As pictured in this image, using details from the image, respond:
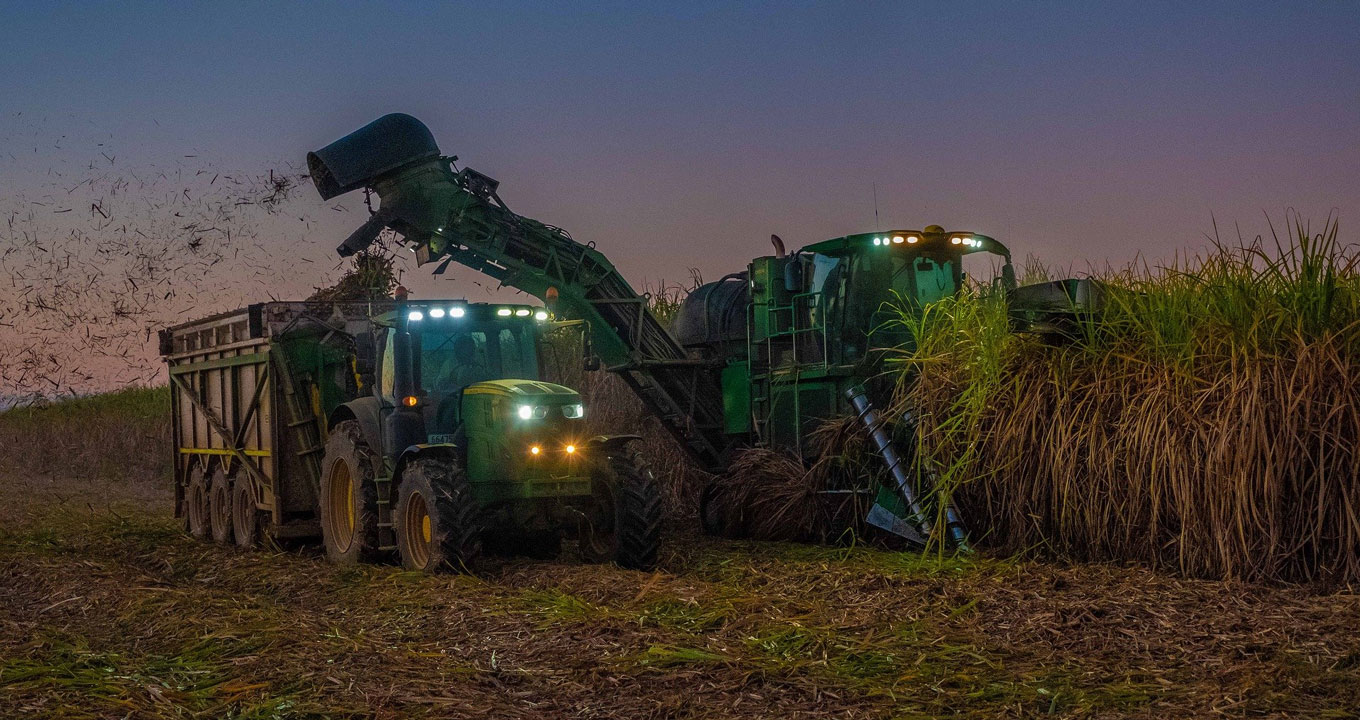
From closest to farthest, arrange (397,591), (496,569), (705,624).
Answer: (705,624)
(397,591)
(496,569)

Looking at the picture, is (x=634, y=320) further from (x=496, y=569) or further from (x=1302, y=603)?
(x=1302, y=603)

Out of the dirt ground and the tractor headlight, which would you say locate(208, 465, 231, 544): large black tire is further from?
the tractor headlight

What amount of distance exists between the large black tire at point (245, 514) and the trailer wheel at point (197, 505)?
1.04m

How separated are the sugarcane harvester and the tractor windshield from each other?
1662 mm

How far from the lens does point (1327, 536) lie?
787 centimetres

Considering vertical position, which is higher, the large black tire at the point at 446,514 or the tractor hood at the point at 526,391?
the tractor hood at the point at 526,391

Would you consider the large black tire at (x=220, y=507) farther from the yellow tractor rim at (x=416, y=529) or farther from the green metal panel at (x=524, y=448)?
the green metal panel at (x=524, y=448)

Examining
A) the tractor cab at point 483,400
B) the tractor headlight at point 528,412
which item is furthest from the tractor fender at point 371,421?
the tractor headlight at point 528,412

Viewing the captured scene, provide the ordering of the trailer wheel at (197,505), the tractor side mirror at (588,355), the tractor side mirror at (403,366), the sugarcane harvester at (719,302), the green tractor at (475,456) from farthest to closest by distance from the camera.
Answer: the trailer wheel at (197,505), the sugarcane harvester at (719,302), the tractor side mirror at (588,355), the tractor side mirror at (403,366), the green tractor at (475,456)

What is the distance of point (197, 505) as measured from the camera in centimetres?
1470

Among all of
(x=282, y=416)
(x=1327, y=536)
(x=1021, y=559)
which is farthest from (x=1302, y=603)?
(x=282, y=416)

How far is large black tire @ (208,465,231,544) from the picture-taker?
44.7ft

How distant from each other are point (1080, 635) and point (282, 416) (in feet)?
25.5

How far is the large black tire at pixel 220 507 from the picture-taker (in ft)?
44.7
